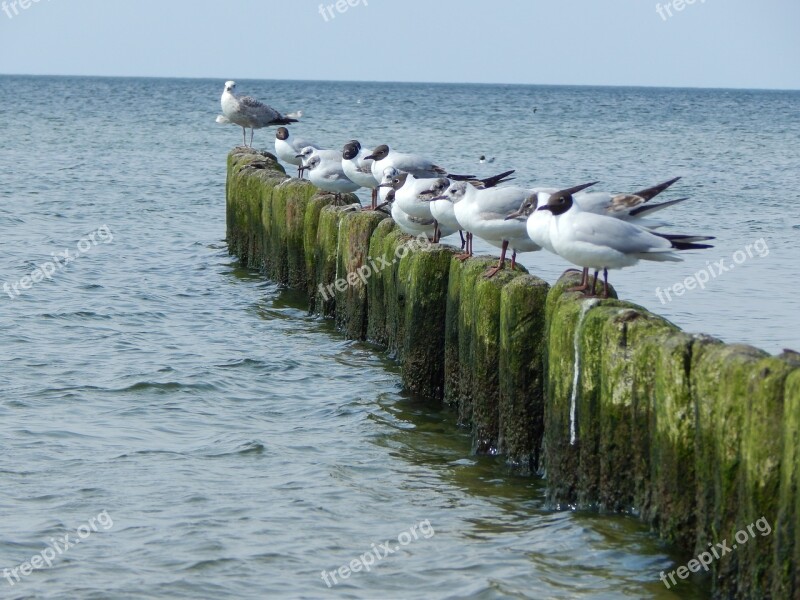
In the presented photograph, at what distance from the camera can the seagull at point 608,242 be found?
25.1 feet

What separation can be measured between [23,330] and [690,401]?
964 centimetres

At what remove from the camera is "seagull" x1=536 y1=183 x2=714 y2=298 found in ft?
25.1

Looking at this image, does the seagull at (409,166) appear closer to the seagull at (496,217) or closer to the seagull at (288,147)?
the seagull at (496,217)

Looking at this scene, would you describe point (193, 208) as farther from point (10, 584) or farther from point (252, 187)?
point (10, 584)

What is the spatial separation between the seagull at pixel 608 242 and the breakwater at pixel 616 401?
306mm

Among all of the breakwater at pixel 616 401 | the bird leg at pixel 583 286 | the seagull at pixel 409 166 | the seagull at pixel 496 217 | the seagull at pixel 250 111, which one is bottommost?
the breakwater at pixel 616 401

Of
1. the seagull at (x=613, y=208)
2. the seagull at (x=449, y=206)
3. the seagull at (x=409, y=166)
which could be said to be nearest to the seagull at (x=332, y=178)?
the seagull at (x=409, y=166)

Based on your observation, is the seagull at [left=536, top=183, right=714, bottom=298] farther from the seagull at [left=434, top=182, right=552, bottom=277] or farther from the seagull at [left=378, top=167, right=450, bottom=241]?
Result: the seagull at [left=378, top=167, right=450, bottom=241]

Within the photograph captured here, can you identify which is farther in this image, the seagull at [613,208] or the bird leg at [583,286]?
the seagull at [613,208]

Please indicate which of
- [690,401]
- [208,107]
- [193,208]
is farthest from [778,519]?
[208,107]

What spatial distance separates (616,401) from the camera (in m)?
7.04

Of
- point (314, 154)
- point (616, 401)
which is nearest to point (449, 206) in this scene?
point (616, 401)

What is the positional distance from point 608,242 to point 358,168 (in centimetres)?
646

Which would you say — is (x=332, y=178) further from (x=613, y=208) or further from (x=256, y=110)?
(x=256, y=110)
